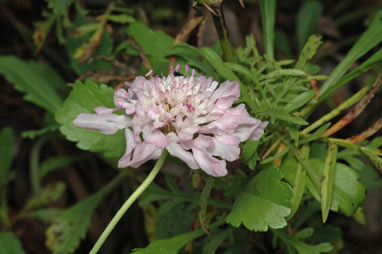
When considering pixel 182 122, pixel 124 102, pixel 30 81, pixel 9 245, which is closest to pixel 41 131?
pixel 30 81

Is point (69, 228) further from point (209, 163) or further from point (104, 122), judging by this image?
point (209, 163)

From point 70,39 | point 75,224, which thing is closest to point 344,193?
point 75,224

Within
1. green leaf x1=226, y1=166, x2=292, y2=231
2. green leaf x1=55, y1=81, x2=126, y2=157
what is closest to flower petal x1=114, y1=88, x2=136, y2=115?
green leaf x1=55, y1=81, x2=126, y2=157

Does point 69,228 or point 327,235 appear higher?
point 327,235

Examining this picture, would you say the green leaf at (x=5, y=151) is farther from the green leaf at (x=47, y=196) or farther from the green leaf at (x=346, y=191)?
the green leaf at (x=346, y=191)

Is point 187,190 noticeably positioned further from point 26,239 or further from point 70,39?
point 26,239

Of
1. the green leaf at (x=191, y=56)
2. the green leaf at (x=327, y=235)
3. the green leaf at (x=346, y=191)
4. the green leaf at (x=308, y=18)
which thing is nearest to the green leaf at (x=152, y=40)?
the green leaf at (x=191, y=56)
